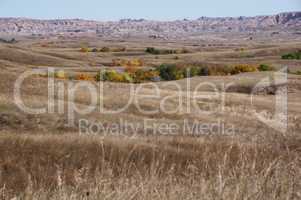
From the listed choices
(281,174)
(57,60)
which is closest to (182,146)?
(281,174)

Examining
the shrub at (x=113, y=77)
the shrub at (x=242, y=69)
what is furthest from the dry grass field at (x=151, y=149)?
the shrub at (x=242, y=69)

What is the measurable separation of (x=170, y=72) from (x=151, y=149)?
47320 mm

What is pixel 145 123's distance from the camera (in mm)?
22094

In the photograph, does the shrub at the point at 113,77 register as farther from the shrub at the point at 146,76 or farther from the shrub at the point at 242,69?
the shrub at the point at 242,69

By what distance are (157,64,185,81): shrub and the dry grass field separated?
1629 cm

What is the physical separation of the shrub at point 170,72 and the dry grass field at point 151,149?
1629 centimetres

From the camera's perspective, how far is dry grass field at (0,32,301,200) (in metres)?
5.43

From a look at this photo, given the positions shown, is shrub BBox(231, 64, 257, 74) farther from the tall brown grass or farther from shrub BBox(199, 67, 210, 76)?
the tall brown grass

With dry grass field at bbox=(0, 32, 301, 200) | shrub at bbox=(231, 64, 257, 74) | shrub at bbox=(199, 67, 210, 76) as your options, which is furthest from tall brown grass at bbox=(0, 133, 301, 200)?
shrub at bbox=(231, 64, 257, 74)

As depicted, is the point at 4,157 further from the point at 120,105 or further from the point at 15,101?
the point at 120,105

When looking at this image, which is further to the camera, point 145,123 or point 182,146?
point 145,123

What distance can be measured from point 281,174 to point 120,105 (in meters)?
20.6

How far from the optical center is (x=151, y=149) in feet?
48.2

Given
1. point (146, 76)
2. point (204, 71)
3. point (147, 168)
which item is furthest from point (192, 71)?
point (147, 168)
